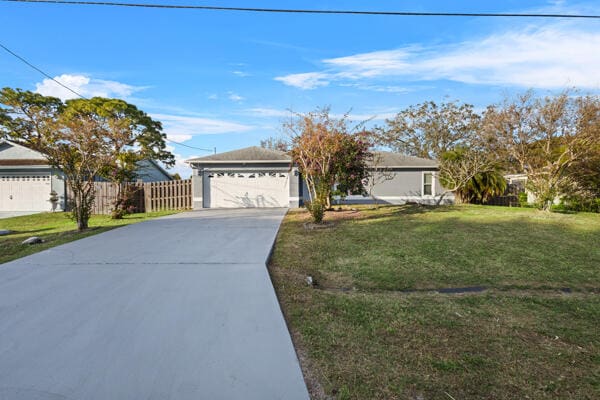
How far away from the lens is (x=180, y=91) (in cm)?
1556

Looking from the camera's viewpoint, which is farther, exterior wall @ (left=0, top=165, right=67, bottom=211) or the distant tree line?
exterior wall @ (left=0, top=165, right=67, bottom=211)

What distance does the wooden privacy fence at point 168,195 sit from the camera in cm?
1577

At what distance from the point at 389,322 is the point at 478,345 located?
805 millimetres

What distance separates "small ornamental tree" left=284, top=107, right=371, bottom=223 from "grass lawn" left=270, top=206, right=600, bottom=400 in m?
3.71

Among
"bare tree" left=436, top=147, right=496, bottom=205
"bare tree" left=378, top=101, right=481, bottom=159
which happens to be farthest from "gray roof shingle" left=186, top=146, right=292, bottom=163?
"bare tree" left=378, top=101, right=481, bottom=159

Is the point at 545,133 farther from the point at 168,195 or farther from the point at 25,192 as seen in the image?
the point at 25,192

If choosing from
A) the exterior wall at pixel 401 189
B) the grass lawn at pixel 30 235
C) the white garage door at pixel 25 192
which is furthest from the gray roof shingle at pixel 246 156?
the white garage door at pixel 25 192

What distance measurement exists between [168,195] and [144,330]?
45.8 feet

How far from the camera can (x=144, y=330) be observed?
9.88ft

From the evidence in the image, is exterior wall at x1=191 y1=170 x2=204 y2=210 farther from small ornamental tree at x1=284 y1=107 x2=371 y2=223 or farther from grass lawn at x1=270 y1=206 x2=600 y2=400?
grass lawn at x1=270 y1=206 x2=600 y2=400

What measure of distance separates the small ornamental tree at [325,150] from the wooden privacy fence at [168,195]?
6.79m

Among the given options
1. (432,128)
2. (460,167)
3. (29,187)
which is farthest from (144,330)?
(432,128)

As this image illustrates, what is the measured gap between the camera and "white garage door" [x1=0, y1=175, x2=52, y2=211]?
16453 millimetres

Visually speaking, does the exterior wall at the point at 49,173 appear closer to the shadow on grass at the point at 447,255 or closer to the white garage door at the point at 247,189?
the white garage door at the point at 247,189
